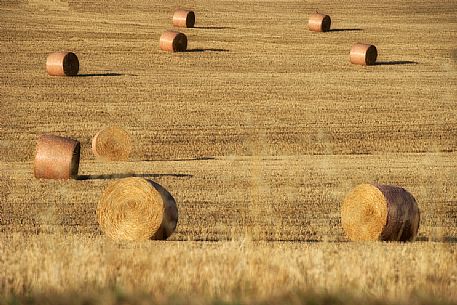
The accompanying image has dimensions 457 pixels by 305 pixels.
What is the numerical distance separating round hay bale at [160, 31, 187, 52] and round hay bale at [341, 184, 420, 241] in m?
22.9

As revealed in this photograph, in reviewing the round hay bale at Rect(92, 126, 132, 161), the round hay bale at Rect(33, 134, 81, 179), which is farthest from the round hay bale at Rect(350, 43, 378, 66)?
the round hay bale at Rect(33, 134, 81, 179)

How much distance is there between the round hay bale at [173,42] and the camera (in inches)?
1428

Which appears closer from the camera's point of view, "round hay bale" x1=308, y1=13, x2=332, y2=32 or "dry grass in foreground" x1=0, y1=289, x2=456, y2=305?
"dry grass in foreground" x1=0, y1=289, x2=456, y2=305

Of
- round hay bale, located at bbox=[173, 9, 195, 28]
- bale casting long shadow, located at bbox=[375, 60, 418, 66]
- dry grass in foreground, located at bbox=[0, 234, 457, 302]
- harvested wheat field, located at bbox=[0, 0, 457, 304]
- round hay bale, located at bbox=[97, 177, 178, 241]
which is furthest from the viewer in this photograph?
round hay bale, located at bbox=[173, 9, 195, 28]

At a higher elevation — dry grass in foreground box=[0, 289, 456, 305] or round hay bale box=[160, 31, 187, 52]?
round hay bale box=[160, 31, 187, 52]

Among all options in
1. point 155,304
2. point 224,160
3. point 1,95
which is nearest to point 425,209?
point 224,160

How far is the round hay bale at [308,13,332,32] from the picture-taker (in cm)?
4141

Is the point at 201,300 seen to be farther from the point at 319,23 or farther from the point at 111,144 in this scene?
the point at 319,23

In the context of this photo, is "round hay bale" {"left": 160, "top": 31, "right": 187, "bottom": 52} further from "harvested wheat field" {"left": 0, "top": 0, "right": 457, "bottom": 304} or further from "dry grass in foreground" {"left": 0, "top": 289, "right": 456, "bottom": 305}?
"dry grass in foreground" {"left": 0, "top": 289, "right": 456, "bottom": 305}

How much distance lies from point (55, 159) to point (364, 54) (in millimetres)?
17629

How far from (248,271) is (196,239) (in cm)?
536

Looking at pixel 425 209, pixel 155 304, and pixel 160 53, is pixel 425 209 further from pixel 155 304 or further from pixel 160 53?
pixel 160 53

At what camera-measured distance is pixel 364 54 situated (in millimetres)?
34875

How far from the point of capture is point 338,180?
64.7ft
